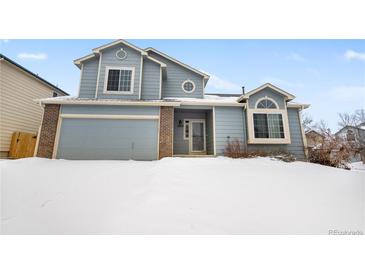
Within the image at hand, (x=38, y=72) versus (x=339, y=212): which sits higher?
(x=38, y=72)

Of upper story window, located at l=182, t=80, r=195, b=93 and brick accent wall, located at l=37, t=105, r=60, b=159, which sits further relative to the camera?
upper story window, located at l=182, t=80, r=195, b=93

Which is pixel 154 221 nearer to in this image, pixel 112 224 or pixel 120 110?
pixel 112 224

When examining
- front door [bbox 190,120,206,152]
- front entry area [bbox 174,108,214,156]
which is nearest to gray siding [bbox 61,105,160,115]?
Result: front entry area [bbox 174,108,214,156]

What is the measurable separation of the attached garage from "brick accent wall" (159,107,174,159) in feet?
0.90

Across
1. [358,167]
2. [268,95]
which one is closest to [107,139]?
[268,95]

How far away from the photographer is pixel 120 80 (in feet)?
25.7

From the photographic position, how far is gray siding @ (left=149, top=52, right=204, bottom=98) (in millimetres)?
9352

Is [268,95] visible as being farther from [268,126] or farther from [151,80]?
[151,80]

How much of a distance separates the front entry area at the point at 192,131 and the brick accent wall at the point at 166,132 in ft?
6.39

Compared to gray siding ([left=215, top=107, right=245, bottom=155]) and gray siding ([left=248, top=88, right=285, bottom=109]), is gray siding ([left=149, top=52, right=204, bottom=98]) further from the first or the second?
gray siding ([left=248, top=88, right=285, bottom=109])

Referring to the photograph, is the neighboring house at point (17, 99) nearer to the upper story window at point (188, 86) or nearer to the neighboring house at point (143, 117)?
the neighboring house at point (143, 117)

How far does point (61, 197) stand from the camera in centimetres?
293

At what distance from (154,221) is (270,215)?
176 cm
